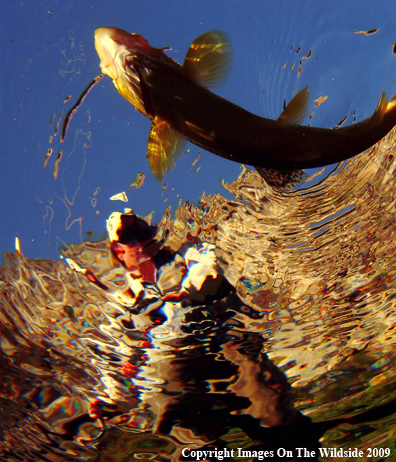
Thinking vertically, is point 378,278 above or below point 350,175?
below

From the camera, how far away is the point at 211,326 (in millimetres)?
3445

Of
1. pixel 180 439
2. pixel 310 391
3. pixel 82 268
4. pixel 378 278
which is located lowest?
pixel 180 439

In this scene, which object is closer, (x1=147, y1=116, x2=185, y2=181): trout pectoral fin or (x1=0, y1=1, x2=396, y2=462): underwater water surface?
(x1=147, y1=116, x2=185, y2=181): trout pectoral fin

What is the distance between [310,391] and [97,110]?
4199 millimetres

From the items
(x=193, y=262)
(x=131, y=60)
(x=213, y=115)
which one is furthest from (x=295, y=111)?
(x=193, y=262)

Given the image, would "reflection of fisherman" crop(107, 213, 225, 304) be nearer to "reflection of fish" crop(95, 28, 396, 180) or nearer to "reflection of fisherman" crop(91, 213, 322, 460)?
"reflection of fisherman" crop(91, 213, 322, 460)

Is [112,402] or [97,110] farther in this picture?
[112,402]

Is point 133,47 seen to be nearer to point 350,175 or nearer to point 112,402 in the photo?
point 350,175

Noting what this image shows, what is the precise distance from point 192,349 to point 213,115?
2.80m

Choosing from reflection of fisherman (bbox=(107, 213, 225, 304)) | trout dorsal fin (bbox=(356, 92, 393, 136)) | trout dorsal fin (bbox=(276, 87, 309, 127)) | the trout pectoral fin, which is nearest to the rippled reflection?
reflection of fisherman (bbox=(107, 213, 225, 304))

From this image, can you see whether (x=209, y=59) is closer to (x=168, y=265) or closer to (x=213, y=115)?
(x=213, y=115)

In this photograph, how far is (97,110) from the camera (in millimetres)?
2406

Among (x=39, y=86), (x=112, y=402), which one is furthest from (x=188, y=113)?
(x=112, y=402)

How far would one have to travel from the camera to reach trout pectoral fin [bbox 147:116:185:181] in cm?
203
